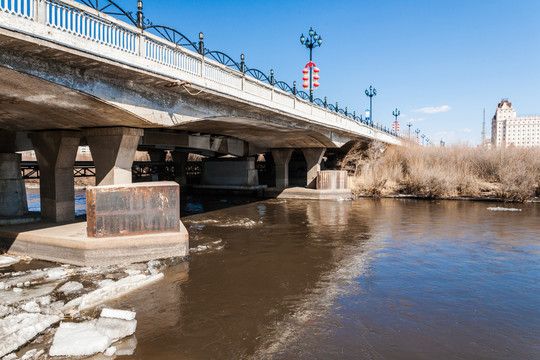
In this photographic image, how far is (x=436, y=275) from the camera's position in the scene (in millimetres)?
12266

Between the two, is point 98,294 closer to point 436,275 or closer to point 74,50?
point 74,50

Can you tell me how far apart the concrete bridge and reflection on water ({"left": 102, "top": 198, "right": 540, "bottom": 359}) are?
5515 millimetres

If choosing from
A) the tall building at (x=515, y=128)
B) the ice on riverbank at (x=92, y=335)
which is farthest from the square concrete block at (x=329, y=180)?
the tall building at (x=515, y=128)

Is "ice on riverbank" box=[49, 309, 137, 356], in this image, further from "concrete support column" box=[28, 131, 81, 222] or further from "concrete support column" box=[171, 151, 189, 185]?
"concrete support column" box=[171, 151, 189, 185]

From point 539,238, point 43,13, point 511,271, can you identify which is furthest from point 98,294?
point 539,238

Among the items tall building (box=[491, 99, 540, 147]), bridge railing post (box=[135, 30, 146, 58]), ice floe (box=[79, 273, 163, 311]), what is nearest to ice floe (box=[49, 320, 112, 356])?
ice floe (box=[79, 273, 163, 311])

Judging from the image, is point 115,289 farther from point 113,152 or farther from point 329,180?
point 329,180

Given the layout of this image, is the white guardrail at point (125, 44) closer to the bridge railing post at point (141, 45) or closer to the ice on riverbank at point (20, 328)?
the bridge railing post at point (141, 45)

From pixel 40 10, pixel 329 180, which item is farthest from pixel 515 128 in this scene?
pixel 40 10

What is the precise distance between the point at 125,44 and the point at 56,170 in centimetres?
704

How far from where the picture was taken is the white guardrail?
9.59 metres

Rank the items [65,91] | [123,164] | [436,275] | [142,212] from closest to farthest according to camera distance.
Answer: [65,91] → [436,275] → [142,212] → [123,164]

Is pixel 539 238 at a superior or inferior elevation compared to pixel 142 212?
inferior

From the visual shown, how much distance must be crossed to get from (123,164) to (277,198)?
22.6 meters
